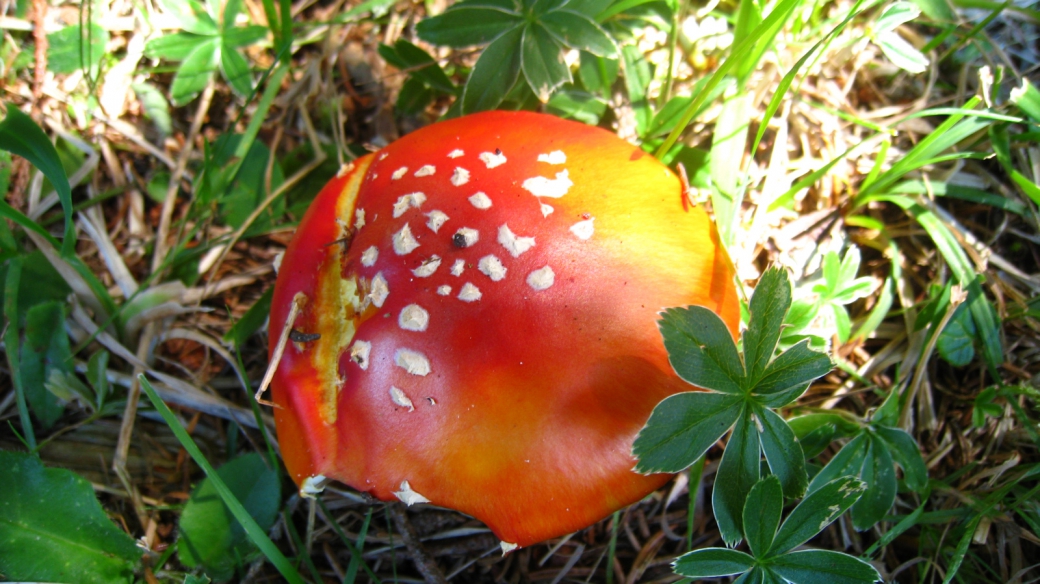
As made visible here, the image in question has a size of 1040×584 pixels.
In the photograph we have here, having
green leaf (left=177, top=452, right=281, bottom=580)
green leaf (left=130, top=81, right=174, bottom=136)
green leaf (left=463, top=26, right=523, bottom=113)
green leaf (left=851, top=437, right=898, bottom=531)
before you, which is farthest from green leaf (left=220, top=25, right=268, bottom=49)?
green leaf (left=851, top=437, right=898, bottom=531)

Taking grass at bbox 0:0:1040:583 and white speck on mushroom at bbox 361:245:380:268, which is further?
grass at bbox 0:0:1040:583

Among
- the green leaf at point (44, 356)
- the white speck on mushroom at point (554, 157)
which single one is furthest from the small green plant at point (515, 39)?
the green leaf at point (44, 356)

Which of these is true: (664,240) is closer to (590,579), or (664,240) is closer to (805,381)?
(805,381)

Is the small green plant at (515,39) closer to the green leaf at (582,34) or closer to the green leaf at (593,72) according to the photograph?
the green leaf at (582,34)

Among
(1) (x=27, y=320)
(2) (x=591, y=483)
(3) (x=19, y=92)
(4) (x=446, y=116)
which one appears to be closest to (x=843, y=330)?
(2) (x=591, y=483)

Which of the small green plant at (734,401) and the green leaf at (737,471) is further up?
the small green plant at (734,401)

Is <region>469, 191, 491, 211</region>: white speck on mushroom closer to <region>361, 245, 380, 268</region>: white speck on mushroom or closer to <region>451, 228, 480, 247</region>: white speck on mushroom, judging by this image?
<region>451, 228, 480, 247</region>: white speck on mushroom
